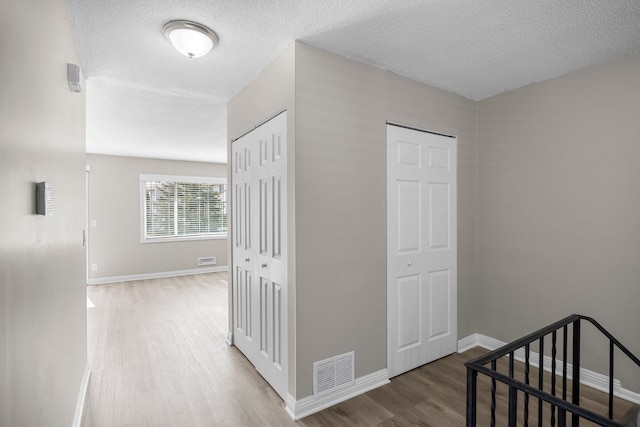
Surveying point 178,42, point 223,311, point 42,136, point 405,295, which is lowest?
point 223,311

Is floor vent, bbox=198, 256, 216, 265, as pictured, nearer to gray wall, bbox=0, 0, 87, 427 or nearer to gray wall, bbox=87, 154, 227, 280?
gray wall, bbox=87, 154, 227, 280

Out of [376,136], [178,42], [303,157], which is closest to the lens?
[178,42]

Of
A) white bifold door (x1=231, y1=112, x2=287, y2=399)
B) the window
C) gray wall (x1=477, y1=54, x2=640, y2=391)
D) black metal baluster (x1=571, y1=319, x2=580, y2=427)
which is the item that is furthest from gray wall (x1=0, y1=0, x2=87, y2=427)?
the window

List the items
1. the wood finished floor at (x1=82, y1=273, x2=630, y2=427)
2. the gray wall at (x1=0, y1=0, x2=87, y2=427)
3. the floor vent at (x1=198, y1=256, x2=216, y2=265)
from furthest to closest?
the floor vent at (x1=198, y1=256, x2=216, y2=265) → the wood finished floor at (x1=82, y1=273, x2=630, y2=427) → the gray wall at (x1=0, y1=0, x2=87, y2=427)

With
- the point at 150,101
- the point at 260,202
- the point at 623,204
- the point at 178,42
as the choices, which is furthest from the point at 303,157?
the point at 623,204

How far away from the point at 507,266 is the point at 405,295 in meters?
1.13

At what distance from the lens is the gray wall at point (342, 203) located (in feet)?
7.11

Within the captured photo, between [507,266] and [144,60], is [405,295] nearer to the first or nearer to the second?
[507,266]

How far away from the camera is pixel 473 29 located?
2016 millimetres

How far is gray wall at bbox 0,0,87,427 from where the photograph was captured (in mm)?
890

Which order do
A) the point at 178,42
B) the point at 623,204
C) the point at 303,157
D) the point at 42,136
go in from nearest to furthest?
1. the point at 42,136
2. the point at 178,42
3. the point at 303,157
4. the point at 623,204

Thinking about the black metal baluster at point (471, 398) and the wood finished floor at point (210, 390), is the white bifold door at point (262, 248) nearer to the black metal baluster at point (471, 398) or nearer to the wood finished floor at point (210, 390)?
the wood finished floor at point (210, 390)

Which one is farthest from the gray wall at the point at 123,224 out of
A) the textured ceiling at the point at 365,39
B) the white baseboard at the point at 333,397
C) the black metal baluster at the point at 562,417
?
the black metal baluster at the point at 562,417

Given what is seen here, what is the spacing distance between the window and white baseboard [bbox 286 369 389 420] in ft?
18.3
